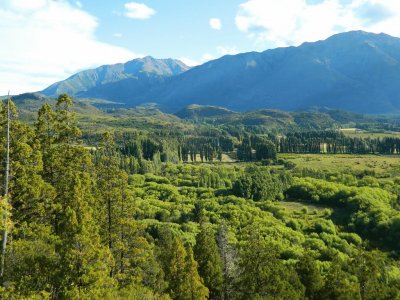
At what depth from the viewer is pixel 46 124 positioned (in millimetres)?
38500

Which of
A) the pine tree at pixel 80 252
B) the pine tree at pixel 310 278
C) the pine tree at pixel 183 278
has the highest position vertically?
the pine tree at pixel 80 252

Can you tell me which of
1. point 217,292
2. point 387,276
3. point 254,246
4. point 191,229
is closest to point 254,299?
point 254,246

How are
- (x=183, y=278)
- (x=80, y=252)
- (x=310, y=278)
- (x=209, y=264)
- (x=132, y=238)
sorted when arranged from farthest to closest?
(x=310, y=278) → (x=209, y=264) → (x=183, y=278) → (x=132, y=238) → (x=80, y=252)

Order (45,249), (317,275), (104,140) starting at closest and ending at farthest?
(45,249), (104,140), (317,275)

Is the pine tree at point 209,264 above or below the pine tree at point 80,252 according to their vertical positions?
below

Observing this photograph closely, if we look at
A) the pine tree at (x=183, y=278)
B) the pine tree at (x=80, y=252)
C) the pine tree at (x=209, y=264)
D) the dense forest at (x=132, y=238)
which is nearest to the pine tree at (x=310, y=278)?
the dense forest at (x=132, y=238)

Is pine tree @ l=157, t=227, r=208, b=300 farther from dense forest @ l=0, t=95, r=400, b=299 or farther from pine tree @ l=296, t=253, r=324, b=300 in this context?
pine tree @ l=296, t=253, r=324, b=300

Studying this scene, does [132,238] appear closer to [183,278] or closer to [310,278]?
[183,278]

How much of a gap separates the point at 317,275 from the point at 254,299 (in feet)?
→ 42.8

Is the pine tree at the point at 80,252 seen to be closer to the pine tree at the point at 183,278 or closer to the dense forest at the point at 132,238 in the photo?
the dense forest at the point at 132,238

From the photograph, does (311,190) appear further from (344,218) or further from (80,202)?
(80,202)

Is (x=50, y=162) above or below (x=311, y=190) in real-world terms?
above

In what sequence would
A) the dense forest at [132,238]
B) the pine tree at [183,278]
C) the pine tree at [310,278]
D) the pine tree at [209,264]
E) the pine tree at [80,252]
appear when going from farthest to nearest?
the pine tree at [310,278] < the pine tree at [209,264] < the pine tree at [183,278] < the dense forest at [132,238] < the pine tree at [80,252]

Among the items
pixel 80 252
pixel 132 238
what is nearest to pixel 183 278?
pixel 132 238
